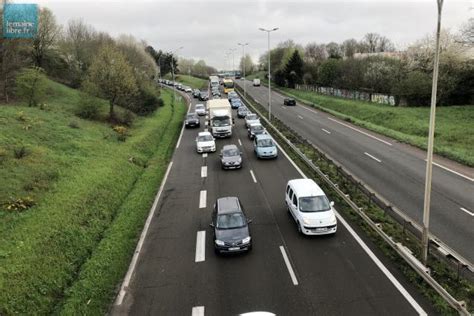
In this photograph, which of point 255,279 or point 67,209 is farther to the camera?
point 67,209

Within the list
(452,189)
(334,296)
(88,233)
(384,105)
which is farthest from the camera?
(384,105)

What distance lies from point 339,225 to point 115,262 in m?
9.46

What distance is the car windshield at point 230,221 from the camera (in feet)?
51.8

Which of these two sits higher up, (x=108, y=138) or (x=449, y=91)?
(x=449, y=91)

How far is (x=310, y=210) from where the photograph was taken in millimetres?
16750

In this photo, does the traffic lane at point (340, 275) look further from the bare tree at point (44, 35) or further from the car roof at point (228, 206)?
the bare tree at point (44, 35)

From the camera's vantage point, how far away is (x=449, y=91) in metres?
51.3

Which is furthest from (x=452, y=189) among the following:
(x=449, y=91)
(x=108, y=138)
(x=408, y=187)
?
(x=449, y=91)

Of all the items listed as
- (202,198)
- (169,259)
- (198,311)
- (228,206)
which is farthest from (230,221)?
(202,198)

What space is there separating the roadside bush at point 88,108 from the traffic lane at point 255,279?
2515 centimetres

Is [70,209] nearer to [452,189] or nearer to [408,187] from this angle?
[408,187]

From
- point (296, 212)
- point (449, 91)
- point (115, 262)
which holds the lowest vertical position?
point (115, 262)

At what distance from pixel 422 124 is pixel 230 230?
33489mm

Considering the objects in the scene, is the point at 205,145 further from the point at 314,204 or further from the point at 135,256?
the point at 135,256
